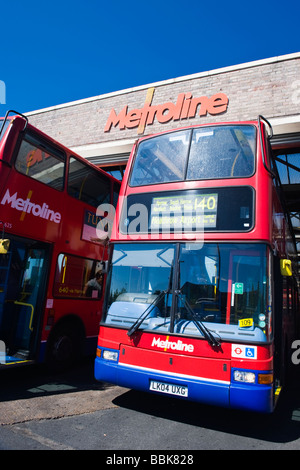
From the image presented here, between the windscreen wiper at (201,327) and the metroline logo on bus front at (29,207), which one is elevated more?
the metroline logo on bus front at (29,207)

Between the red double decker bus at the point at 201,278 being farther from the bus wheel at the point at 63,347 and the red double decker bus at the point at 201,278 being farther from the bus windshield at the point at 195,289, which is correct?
the bus wheel at the point at 63,347

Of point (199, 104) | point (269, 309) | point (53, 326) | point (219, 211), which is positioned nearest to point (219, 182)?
point (219, 211)

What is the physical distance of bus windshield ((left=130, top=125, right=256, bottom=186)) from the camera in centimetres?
510

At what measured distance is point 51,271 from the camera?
6.46m

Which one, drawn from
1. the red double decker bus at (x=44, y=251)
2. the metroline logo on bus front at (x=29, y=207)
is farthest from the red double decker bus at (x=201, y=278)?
the metroline logo on bus front at (x=29, y=207)

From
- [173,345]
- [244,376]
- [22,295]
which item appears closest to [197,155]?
[173,345]

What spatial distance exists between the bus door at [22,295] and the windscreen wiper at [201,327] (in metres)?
2.98

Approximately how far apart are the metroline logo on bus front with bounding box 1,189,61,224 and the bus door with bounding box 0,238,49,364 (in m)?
0.54

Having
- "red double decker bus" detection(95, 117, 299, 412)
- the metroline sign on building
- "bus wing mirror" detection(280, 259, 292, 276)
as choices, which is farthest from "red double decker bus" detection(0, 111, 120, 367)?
the metroline sign on building

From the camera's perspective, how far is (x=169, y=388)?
14.1ft

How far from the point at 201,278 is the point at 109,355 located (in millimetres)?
1693

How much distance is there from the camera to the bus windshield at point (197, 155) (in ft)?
16.7

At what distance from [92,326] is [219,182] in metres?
4.48
